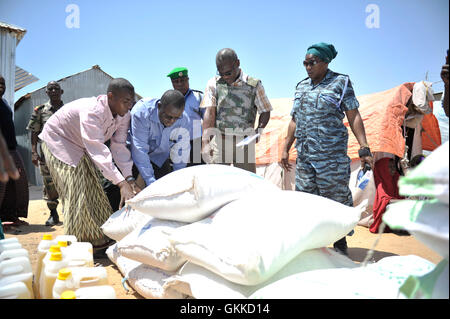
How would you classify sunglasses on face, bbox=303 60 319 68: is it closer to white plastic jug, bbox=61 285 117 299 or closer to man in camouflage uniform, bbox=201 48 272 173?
man in camouflage uniform, bbox=201 48 272 173

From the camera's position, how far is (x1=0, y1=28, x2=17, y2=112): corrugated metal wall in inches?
341

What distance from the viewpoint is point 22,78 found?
9508 millimetres

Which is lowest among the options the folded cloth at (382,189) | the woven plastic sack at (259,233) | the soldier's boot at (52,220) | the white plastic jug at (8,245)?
the soldier's boot at (52,220)

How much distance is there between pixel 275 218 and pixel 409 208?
65 cm

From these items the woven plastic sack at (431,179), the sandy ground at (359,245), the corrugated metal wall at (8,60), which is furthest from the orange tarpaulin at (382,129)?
the corrugated metal wall at (8,60)

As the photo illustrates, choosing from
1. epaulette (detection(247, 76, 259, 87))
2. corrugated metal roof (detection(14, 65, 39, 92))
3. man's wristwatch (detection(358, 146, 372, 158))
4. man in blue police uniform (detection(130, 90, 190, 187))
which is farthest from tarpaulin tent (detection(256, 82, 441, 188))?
corrugated metal roof (detection(14, 65, 39, 92))

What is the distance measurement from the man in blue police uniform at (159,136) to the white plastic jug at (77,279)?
1495 mm

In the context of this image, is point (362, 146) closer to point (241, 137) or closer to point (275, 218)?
point (241, 137)

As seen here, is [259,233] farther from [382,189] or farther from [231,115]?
[382,189]

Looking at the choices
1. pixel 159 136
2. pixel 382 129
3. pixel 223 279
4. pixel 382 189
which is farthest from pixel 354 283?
pixel 382 129

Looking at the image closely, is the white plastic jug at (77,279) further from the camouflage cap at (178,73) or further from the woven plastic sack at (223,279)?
the camouflage cap at (178,73)

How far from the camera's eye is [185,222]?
202 centimetres

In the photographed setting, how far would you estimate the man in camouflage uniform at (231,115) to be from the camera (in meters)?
3.42

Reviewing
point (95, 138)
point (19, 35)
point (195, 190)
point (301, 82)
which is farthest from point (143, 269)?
point (19, 35)
